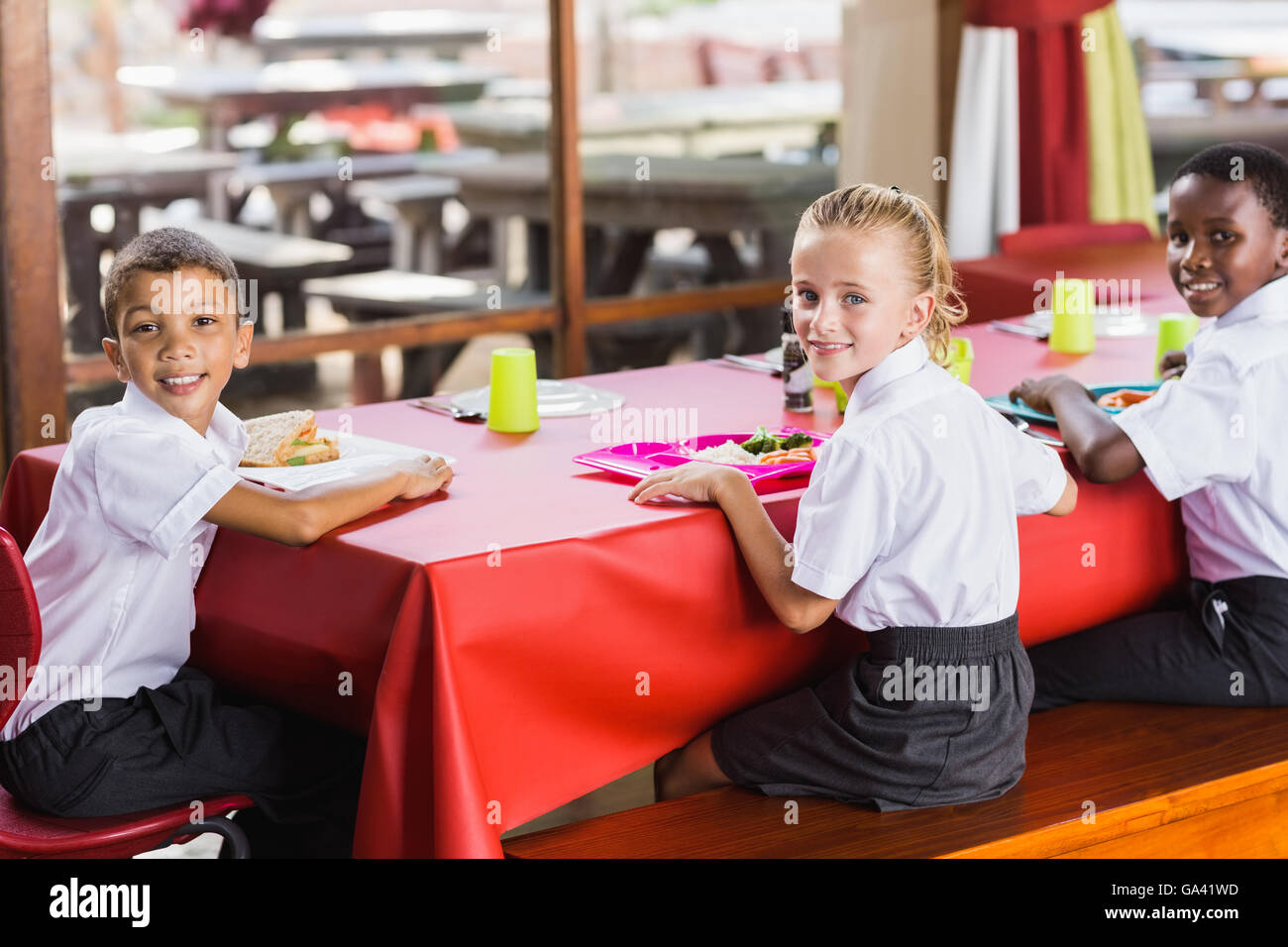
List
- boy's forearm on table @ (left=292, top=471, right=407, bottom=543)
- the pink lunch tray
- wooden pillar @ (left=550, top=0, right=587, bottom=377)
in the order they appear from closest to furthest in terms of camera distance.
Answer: boy's forearm on table @ (left=292, top=471, right=407, bottom=543)
the pink lunch tray
wooden pillar @ (left=550, top=0, right=587, bottom=377)

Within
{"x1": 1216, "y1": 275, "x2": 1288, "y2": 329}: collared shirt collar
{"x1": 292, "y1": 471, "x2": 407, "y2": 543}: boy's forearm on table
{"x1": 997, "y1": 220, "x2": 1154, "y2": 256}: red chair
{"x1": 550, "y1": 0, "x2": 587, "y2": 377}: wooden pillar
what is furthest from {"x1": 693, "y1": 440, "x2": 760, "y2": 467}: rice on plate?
{"x1": 997, "y1": 220, "x2": 1154, "y2": 256}: red chair

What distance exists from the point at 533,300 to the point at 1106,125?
1.75 meters

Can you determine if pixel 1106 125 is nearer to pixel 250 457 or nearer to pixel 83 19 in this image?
pixel 83 19

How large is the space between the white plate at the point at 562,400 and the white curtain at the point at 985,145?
2199mm

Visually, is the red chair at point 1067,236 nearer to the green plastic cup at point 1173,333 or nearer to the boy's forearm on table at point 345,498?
the green plastic cup at point 1173,333

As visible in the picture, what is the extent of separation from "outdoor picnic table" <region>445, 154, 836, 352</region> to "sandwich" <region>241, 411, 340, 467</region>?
2.15 m

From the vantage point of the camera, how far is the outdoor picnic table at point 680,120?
13.7 ft

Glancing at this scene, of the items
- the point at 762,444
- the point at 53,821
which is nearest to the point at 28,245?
the point at 53,821

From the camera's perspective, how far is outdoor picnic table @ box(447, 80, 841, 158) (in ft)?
13.7

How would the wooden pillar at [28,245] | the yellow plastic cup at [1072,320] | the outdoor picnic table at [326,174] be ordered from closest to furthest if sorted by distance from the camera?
the yellow plastic cup at [1072,320] < the wooden pillar at [28,245] < the outdoor picnic table at [326,174]

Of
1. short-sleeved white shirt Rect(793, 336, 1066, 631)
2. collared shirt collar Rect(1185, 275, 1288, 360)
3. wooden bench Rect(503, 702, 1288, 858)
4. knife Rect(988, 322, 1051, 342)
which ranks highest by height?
collared shirt collar Rect(1185, 275, 1288, 360)

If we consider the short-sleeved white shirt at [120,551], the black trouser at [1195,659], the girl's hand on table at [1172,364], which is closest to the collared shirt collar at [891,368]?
the black trouser at [1195,659]

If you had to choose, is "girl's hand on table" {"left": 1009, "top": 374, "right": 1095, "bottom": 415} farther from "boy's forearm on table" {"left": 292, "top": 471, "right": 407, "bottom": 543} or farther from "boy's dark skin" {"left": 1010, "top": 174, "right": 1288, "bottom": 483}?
"boy's forearm on table" {"left": 292, "top": 471, "right": 407, "bottom": 543}

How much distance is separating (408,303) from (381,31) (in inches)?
26.9
